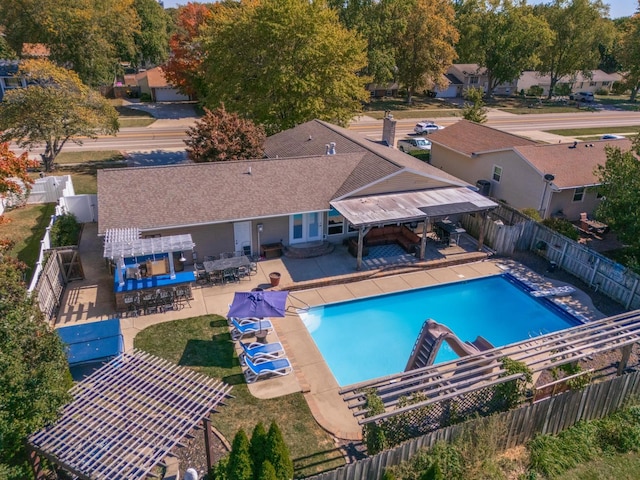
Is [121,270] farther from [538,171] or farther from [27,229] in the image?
[538,171]

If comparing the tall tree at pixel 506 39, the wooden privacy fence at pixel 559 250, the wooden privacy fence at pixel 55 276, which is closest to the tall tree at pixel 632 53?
the tall tree at pixel 506 39

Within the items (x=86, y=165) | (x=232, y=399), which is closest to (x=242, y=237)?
(x=232, y=399)

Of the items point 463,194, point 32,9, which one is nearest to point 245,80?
point 463,194

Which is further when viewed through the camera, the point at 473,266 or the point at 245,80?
the point at 245,80

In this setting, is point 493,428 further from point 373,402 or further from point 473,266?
point 473,266

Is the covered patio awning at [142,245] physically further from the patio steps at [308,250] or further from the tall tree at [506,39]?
the tall tree at [506,39]
